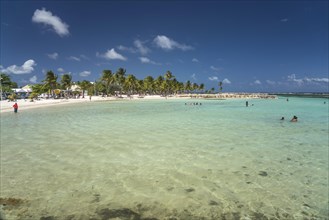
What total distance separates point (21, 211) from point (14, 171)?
328cm

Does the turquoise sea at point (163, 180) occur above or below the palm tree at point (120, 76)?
below

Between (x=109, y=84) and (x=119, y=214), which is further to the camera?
(x=109, y=84)

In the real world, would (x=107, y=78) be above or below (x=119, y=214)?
above

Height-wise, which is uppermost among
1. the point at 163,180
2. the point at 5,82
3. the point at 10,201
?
the point at 5,82

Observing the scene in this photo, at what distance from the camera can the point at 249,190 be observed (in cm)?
701

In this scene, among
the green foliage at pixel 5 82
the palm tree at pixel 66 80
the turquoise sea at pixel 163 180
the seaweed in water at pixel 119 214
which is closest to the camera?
the seaweed in water at pixel 119 214

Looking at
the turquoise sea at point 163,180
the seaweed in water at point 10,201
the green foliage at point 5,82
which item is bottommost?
the turquoise sea at point 163,180

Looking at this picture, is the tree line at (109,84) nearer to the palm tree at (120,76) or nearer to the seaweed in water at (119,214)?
the palm tree at (120,76)

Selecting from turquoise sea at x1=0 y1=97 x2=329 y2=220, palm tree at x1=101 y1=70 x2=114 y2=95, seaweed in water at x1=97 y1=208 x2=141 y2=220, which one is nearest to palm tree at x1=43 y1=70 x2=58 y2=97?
palm tree at x1=101 y1=70 x2=114 y2=95

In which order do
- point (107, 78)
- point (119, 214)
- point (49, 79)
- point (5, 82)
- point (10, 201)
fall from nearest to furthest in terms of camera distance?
1. point (119, 214)
2. point (10, 201)
3. point (5, 82)
4. point (49, 79)
5. point (107, 78)

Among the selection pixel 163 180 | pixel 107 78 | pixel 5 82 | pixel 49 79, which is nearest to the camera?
pixel 163 180

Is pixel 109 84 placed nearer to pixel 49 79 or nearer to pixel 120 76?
pixel 120 76

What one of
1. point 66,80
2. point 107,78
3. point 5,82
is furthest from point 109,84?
point 5,82

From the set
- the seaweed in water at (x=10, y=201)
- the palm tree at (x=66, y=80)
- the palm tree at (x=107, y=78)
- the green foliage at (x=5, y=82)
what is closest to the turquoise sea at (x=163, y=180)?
the seaweed in water at (x=10, y=201)
